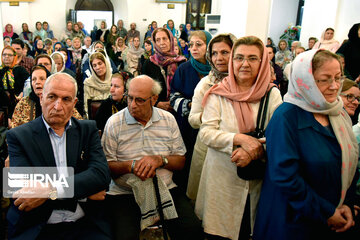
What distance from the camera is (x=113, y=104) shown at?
3.06 meters

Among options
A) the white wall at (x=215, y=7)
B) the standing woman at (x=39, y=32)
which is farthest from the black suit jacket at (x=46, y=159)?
the white wall at (x=215, y=7)

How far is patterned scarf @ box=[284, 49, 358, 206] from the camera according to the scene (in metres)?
1.46

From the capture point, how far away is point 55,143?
1.75 m

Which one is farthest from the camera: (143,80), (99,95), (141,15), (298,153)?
(141,15)

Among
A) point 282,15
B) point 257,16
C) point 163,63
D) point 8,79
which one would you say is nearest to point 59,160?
point 163,63

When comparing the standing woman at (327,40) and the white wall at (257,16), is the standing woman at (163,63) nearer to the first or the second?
the white wall at (257,16)

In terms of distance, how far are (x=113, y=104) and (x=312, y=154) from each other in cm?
216

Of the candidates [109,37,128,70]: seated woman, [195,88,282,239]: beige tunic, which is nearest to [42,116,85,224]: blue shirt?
[195,88,282,239]: beige tunic

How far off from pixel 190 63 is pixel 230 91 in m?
1.07

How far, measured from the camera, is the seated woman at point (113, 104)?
2.92 m

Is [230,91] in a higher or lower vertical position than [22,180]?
higher

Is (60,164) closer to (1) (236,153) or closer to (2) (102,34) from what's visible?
(1) (236,153)

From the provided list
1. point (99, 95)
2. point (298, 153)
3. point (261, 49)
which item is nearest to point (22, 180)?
point (298, 153)

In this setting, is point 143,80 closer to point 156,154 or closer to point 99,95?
point 156,154
